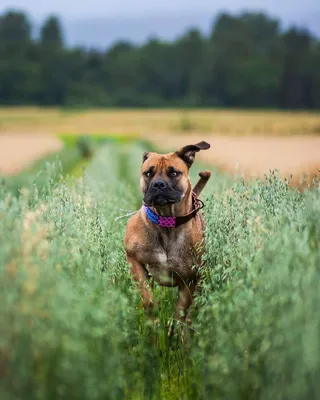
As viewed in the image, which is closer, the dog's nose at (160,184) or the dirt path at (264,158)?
the dog's nose at (160,184)

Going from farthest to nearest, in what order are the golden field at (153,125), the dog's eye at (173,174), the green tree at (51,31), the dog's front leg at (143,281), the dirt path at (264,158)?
the green tree at (51,31), the golden field at (153,125), the dirt path at (264,158), the dog's eye at (173,174), the dog's front leg at (143,281)

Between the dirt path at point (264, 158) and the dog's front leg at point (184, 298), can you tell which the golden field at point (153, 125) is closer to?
the dirt path at point (264, 158)

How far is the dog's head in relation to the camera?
A: 22.8 ft

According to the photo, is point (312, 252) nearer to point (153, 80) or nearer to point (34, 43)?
point (153, 80)

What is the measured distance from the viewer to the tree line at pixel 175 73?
118500mm

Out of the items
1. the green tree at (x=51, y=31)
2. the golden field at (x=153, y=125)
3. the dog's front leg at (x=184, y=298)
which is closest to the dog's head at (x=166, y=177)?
the dog's front leg at (x=184, y=298)

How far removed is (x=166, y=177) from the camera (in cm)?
707

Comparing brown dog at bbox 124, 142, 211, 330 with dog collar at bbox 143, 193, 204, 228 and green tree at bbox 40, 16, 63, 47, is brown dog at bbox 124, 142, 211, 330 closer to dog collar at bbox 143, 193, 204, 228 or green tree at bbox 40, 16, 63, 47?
dog collar at bbox 143, 193, 204, 228

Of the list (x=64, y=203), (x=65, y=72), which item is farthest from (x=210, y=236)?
(x=65, y=72)

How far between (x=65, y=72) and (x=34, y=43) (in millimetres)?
20640

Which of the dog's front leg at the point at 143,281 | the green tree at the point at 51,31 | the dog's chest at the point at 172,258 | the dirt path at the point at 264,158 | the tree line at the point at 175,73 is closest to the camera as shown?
the dog's front leg at the point at 143,281

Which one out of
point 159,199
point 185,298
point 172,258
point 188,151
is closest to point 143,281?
point 172,258

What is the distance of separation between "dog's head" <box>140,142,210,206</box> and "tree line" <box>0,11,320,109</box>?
363 feet

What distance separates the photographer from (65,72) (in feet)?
423
